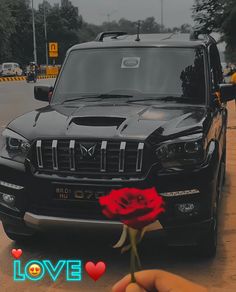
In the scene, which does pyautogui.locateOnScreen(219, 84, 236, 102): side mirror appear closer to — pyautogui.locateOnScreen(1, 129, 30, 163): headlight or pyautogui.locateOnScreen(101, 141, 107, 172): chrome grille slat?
pyautogui.locateOnScreen(101, 141, 107, 172): chrome grille slat

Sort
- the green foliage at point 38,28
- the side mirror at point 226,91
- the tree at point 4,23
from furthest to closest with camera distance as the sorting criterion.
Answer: the green foliage at point 38,28 < the tree at point 4,23 < the side mirror at point 226,91

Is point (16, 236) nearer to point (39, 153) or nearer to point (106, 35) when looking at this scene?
point (39, 153)

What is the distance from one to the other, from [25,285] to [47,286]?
18cm

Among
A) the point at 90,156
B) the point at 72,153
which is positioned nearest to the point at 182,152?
the point at 90,156

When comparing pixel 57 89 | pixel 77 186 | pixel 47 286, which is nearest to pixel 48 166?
pixel 77 186

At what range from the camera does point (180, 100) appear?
546 cm

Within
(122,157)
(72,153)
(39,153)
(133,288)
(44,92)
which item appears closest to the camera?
(133,288)

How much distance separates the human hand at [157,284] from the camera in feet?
7.04

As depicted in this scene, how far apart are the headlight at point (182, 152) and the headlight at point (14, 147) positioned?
1114 mm

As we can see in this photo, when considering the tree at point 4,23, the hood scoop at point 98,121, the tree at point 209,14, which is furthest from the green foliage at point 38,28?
the hood scoop at point 98,121

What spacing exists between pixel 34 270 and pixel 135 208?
2.95m

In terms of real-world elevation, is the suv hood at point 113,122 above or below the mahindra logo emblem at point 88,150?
above

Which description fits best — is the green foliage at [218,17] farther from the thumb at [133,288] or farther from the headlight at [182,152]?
the thumb at [133,288]

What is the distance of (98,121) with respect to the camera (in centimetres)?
467
